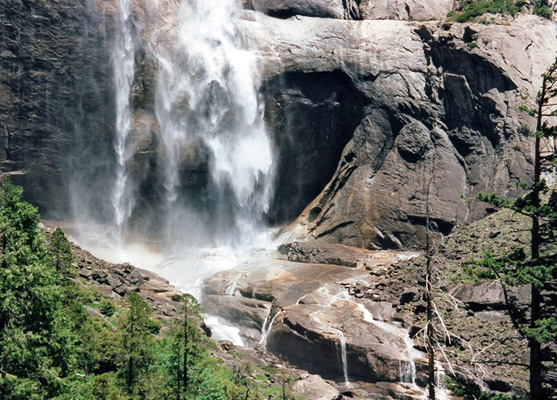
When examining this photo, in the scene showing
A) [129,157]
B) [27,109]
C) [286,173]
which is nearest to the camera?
[27,109]

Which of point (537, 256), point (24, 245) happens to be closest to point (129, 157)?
point (24, 245)

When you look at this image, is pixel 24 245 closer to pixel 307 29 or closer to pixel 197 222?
pixel 197 222

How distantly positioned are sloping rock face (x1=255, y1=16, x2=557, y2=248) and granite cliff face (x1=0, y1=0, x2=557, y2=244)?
12 cm

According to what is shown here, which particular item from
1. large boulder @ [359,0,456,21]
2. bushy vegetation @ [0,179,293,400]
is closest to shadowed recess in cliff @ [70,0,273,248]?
large boulder @ [359,0,456,21]

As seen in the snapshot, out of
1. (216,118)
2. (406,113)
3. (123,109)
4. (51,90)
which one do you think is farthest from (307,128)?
(51,90)

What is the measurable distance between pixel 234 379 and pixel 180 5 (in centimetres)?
4395

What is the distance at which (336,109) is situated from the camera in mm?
59188

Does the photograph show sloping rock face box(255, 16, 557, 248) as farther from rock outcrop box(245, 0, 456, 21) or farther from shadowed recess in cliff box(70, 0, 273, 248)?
shadowed recess in cliff box(70, 0, 273, 248)

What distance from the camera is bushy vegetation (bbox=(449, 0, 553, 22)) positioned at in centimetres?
6275

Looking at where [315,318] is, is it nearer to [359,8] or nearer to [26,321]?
[26,321]

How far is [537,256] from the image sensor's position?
1375 cm

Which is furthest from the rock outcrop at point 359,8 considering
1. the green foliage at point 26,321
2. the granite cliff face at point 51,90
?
the green foliage at point 26,321

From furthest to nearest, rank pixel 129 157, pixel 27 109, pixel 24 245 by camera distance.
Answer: pixel 129 157
pixel 27 109
pixel 24 245

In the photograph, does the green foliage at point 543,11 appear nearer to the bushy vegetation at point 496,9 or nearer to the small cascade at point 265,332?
the bushy vegetation at point 496,9
